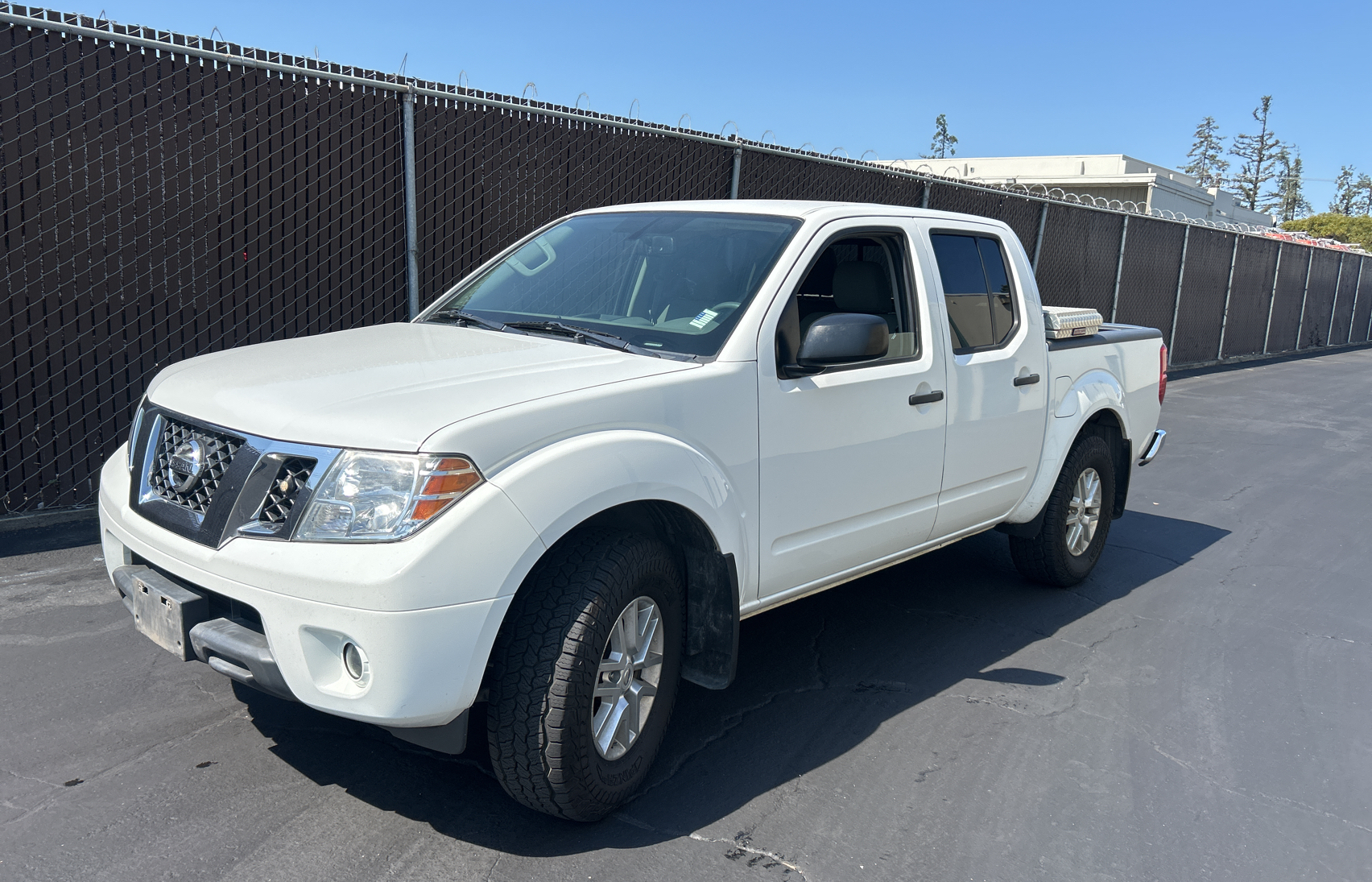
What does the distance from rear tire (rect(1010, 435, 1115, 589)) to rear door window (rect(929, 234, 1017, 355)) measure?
1.00m

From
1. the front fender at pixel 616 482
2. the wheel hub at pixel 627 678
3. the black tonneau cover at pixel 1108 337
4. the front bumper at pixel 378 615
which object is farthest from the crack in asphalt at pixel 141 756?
the black tonneau cover at pixel 1108 337

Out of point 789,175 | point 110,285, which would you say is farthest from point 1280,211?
point 110,285

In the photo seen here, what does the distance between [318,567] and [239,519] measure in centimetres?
32

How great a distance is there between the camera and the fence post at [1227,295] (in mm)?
19719

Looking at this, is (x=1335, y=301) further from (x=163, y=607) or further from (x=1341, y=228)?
(x=1341, y=228)

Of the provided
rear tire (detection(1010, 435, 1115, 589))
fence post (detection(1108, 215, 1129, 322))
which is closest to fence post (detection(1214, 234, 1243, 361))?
fence post (detection(1108, 215, 1129, 322))

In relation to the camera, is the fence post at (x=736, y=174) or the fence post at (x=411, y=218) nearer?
the fence post at (x=411, y=218)

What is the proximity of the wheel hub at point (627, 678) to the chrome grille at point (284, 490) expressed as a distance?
95 centimetres

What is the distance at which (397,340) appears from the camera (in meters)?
3.62

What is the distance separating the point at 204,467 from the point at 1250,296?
2292 centimetres

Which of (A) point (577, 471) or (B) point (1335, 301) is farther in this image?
(B) point (1335, 301)

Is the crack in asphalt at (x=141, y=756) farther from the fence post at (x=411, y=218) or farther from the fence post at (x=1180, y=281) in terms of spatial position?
the fence post at (x=1180, y=281)

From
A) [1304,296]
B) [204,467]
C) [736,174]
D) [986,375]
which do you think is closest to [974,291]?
[986,375]

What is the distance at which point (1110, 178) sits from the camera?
32.2m
